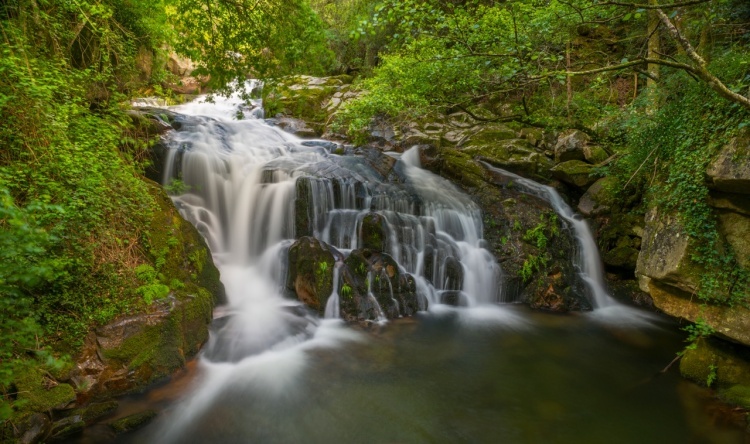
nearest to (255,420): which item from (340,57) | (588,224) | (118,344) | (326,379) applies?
(326,379)

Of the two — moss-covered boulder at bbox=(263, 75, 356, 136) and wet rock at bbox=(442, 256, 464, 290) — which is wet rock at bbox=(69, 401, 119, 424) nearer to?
wet rock at bbox=(442, 256, 464, 290)

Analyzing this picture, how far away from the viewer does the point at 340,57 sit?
20.7 m

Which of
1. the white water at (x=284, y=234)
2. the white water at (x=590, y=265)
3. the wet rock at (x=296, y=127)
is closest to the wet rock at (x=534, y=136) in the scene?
the white water at (x=590, y=265)

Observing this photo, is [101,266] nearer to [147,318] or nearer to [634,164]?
[147,318]

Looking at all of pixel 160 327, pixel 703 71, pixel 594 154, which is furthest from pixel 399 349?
pixel 594 154

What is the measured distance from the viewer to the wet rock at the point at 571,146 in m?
10.3

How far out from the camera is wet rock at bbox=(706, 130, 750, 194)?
395cm

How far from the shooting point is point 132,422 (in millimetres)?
3742

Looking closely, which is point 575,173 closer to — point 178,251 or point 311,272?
point 311,272

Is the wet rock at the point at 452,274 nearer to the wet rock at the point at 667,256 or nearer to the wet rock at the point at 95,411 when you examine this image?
the wet rock at the point at 667,256

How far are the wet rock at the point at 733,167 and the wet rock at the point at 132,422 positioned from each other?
6.95m

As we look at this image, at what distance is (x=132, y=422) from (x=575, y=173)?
10643 millimetres

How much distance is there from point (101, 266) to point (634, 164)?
336 inches

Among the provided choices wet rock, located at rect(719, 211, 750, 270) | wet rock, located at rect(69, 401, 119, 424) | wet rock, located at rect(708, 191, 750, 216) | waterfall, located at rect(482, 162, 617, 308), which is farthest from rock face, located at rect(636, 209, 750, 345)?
wet rock, located at rect(69, 401, 119, 424)
